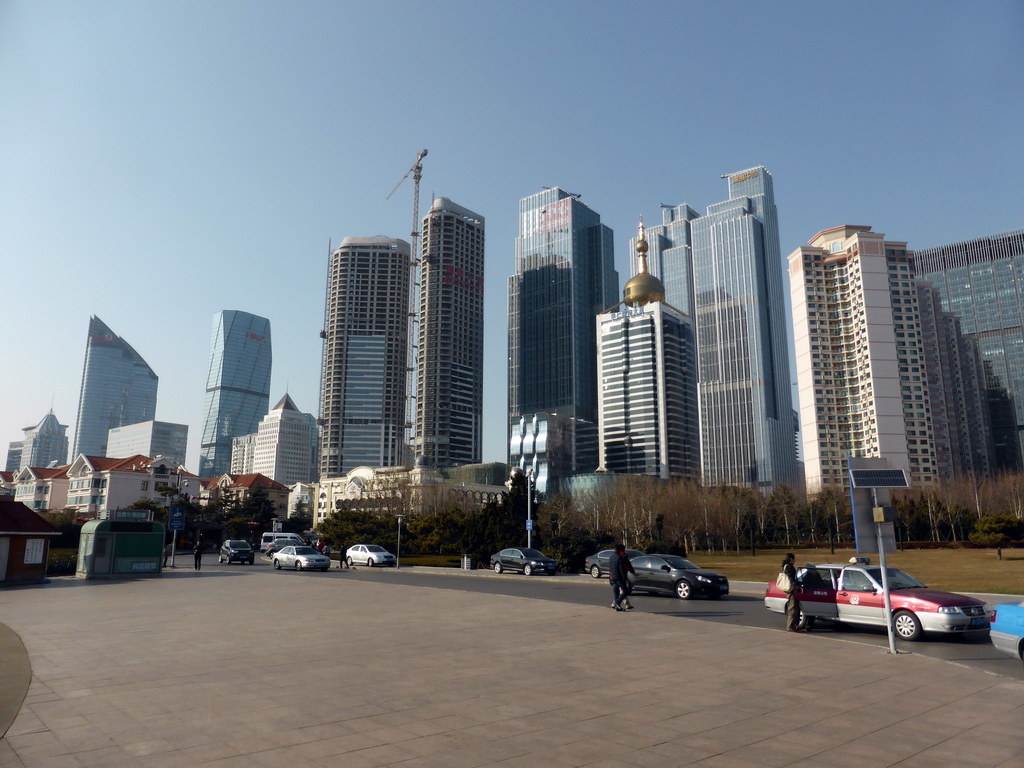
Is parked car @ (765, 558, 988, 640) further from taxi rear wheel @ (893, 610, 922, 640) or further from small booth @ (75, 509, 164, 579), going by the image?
small booth @ (75, 509, 164, 579)

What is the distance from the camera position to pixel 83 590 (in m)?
25.2

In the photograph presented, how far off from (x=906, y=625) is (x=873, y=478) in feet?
10.4

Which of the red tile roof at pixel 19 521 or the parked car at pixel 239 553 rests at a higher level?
the red tile roof at pixel 19 521

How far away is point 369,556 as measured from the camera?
43.4 meters

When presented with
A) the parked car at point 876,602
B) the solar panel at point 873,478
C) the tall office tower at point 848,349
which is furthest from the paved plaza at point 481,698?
the tall office tower at point 848,349

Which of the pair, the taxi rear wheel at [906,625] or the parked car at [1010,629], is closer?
the parked car at [1010,629]

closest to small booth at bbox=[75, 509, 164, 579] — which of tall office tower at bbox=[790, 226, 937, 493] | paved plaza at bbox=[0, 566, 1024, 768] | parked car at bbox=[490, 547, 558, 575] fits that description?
parked car at bbox=[490, 547, 558, 575]

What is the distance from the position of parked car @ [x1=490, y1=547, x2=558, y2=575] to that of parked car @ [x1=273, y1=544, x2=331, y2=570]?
32.8 feet

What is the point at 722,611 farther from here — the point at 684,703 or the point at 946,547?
the point at 946,547

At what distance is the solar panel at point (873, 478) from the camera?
1325 cm

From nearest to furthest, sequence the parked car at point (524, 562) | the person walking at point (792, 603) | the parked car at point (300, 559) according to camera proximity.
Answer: the person walking at point (792, 603)
the parked car at point (524, 562)
the parked car at point (300, 559)

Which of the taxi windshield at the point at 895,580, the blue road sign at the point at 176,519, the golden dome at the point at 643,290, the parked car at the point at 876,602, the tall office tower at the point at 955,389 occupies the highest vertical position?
the golden dome at the point at 643,290

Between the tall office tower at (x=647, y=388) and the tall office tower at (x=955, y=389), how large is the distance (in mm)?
58977

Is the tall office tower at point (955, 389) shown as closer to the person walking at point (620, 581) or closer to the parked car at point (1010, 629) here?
the person walking at point (620, 581)
